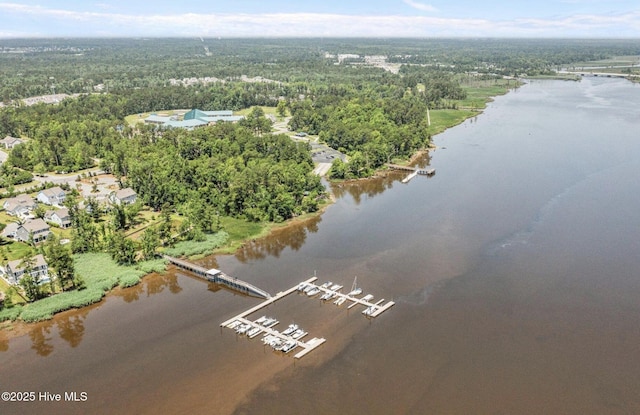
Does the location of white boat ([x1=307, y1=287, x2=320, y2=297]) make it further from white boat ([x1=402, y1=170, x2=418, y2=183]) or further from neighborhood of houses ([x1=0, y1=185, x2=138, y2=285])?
white boat ([x1=402, y1=170, x2=418, y2=183])

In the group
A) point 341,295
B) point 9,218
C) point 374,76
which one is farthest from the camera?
point 374,76

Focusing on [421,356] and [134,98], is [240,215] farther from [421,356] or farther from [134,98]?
[134,98]

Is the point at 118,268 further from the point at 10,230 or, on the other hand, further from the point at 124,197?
the point at 124,197

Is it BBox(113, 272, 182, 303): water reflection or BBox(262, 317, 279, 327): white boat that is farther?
BBox(113, 272, 182, 303): water reflection

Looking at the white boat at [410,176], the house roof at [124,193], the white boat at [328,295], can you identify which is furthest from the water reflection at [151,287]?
the white boat at [410,176]

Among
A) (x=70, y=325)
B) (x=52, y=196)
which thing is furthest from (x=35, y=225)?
(x=70, y=325)

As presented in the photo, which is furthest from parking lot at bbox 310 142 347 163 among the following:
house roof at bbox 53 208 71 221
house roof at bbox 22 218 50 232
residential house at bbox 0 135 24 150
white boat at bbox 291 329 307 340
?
residential house at bbox 0 135 24 150

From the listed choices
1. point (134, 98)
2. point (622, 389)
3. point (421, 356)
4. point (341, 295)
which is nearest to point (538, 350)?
point (622, 389)
